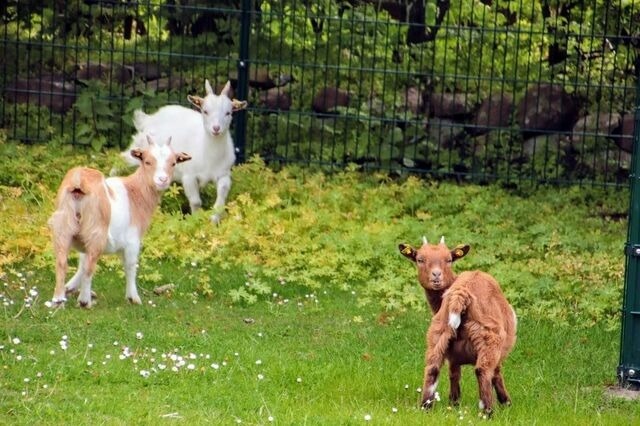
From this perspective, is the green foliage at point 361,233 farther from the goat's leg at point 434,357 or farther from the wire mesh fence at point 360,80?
the goat's leg at point 434,357

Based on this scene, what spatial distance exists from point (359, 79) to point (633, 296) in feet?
27.9

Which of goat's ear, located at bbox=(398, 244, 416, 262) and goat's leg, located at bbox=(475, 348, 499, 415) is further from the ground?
goat's ear, located at bbox=(398, 244, 416, 262)

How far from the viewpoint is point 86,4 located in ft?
54.2

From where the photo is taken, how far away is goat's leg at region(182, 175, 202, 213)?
13.2 metres

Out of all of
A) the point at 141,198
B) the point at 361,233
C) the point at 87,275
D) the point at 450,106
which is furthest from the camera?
the point at 450,106

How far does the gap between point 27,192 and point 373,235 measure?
3201mm

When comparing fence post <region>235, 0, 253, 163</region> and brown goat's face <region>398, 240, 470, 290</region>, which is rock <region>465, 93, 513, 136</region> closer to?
fence post <region>235, 0, 253, 163</region>

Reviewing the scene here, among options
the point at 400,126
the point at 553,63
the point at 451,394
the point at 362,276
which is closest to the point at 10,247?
the point at 362,276

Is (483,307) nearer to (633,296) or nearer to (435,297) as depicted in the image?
(435,297)

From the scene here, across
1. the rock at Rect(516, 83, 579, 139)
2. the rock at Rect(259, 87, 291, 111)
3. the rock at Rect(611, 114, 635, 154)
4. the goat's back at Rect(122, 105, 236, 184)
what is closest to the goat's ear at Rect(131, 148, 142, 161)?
the goat's back at Rect(122, 105, 236, 184)

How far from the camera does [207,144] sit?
13641 millimetres

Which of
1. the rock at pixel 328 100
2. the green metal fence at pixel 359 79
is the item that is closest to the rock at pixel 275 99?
the green metal fence at pixel 359 79

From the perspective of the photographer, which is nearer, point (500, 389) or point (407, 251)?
point (500, 389)

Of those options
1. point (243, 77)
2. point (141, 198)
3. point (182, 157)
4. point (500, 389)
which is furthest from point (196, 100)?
point (500, 389)
